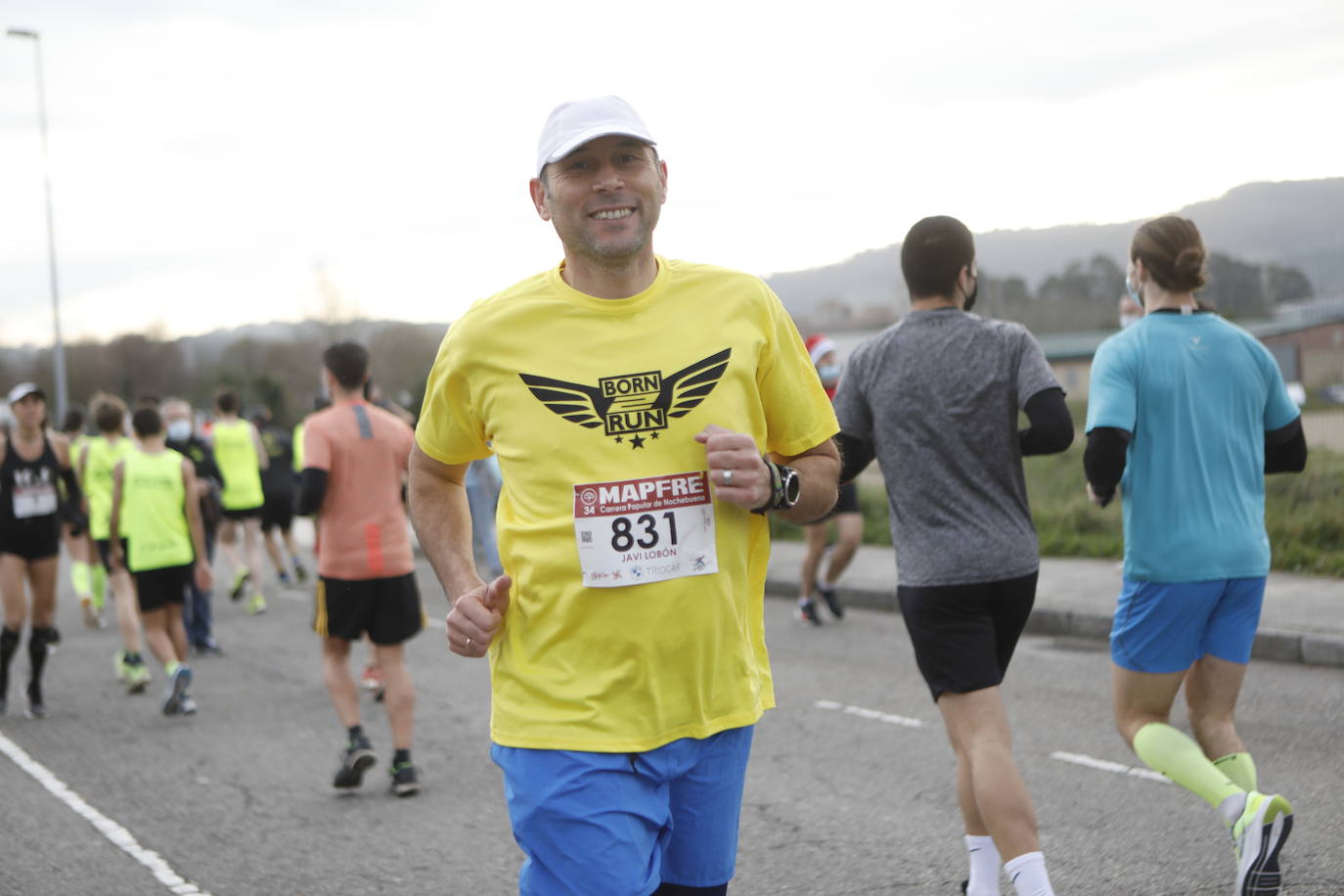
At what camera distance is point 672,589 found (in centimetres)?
274

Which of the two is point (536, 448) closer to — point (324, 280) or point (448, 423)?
point (448, 423)

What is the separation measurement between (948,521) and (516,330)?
1644mm

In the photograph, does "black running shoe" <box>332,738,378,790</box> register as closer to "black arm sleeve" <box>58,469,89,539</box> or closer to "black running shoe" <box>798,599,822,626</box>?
"black arm sleeve" <box>58,469,89,539</box>

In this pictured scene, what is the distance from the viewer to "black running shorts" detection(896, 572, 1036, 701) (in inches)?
155

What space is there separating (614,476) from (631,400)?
0.15 meters

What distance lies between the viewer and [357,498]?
672cm

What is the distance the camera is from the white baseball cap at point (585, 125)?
2.74 metres

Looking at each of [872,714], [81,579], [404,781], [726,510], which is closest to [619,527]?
[726,510]

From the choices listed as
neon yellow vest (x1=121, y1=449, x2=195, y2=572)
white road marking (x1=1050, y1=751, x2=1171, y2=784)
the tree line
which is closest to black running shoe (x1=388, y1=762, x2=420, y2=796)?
white road marking (x1=1050, y1=751, x2=1171, y2=784)

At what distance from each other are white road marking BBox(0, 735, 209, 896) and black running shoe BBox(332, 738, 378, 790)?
0.94 metres

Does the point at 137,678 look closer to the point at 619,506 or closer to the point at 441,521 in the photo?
the point at 441,521

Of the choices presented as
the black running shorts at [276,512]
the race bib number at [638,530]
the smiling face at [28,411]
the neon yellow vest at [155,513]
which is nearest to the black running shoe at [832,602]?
the neon yellow vest at [155,513]

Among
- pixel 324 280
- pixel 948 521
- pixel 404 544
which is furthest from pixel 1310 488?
pixel 324 280

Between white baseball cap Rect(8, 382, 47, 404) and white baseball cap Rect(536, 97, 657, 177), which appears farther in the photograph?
white baseball cap Rect(8, 382, 47, 404)
